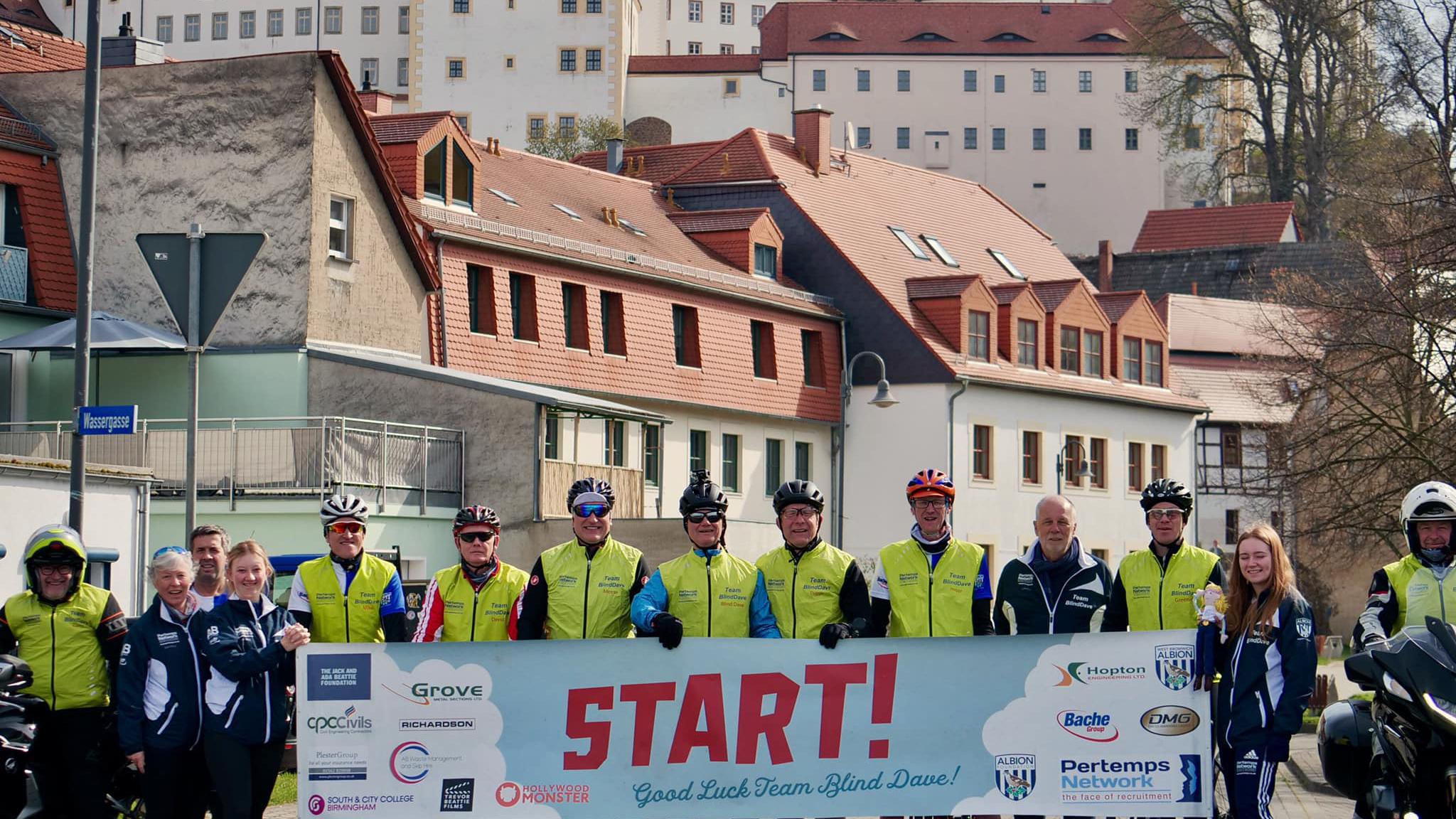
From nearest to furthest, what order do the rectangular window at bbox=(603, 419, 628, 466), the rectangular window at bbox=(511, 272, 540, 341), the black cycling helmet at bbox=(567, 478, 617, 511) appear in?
the black cycling helmet at bbox=(567, 478, 617, 511), the rectangular window at bbox=(603, 419, 628, 466), the rectangular window at bbox=(511, 272, 540, 341)

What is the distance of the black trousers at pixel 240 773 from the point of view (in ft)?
32.4

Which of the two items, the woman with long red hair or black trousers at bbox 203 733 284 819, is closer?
the woman with long red hair

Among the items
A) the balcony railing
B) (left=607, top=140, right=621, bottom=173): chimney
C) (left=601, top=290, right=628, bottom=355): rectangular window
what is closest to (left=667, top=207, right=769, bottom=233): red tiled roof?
(left=607, top=140, right=621, bottom=173): chimney

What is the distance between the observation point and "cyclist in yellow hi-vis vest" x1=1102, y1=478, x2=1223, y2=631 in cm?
1054

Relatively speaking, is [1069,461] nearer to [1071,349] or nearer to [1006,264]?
[1071,349]

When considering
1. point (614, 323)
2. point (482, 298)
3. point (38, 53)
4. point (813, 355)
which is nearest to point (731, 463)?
point (813, 355)

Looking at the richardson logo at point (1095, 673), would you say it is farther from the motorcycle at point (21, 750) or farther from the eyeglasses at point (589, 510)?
the motorcycle at point (21, 750)

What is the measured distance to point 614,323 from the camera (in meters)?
43.5

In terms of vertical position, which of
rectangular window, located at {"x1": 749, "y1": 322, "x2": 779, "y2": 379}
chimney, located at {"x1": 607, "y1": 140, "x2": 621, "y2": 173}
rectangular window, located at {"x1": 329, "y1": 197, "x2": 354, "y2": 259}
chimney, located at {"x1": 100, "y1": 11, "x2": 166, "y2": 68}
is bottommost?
rectangular window, located at {"x1": 749, "y1": 322, "x2": 779, "y2": 379}

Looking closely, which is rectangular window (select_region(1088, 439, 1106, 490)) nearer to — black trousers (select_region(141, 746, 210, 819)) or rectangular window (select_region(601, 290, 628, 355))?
rectangular window (select_region(601, 290, 628, 355))

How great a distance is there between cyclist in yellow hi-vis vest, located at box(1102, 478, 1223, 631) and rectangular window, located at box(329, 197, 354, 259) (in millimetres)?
24941

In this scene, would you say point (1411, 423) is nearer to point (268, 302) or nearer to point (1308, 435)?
point (1308, 435)

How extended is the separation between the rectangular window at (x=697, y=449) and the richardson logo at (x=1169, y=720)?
3479cm

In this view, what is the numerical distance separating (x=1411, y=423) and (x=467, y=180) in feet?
60.3
